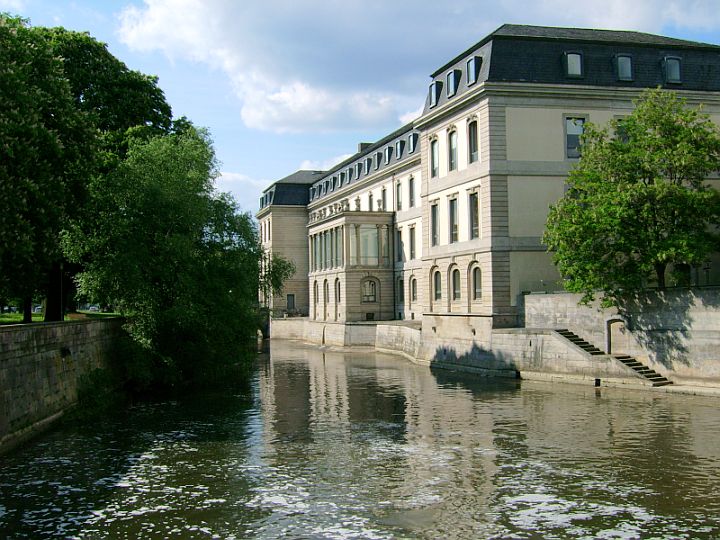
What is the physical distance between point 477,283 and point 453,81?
11.1 m

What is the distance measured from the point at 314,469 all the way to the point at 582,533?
Result: 721 cm

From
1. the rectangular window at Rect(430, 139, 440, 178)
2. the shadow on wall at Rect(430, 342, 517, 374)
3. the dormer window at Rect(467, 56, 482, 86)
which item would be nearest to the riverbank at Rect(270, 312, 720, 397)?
the shadow on wall at Rect(430, 342, 517, 374)

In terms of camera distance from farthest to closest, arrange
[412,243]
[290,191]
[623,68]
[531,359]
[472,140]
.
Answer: [290,191] → [412,243] → [472,140] → [623,68] → [531,359]

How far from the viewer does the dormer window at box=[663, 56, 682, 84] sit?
41188 mm

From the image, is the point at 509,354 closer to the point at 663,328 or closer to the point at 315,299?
the point at 663,328

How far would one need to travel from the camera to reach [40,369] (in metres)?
24.8

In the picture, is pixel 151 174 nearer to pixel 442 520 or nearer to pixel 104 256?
pixel 104 256

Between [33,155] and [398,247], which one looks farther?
[398,247]

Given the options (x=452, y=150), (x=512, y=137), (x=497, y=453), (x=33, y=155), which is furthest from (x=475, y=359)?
(x=33, y=155)

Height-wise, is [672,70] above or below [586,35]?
below

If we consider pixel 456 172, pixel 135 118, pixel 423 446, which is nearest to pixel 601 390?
pixel 423 446

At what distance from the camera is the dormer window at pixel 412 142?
6568 centimetres

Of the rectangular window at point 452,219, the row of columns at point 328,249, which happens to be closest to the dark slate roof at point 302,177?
the row of columns at point 328,249

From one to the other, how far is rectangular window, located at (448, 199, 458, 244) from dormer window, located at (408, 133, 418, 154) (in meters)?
21.5
